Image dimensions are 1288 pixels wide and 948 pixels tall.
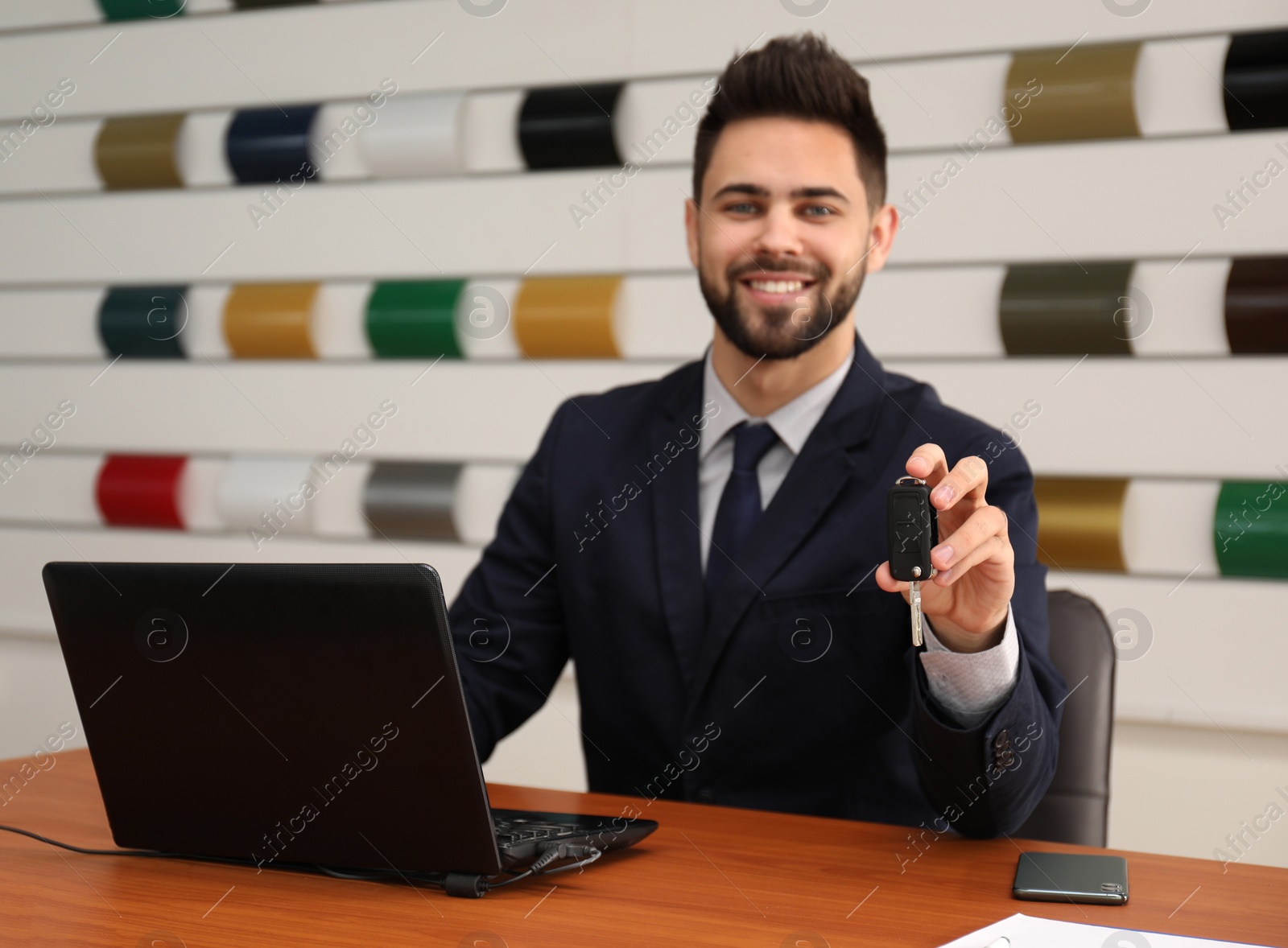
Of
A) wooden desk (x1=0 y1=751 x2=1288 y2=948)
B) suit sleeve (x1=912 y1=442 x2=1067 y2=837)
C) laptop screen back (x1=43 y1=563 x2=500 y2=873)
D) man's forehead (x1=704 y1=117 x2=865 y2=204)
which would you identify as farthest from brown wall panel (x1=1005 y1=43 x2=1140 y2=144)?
laptop screen back (x1=43 y1=563 x2=500 y2=873)

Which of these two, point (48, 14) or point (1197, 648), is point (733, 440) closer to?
point (1197, 648)

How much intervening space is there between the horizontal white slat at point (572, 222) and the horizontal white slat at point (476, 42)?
0.22 meters

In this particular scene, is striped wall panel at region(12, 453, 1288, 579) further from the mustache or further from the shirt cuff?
the shirt cuff

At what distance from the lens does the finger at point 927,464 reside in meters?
1.05

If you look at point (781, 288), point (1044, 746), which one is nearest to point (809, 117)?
point (781, 288)

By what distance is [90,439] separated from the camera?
3.22m

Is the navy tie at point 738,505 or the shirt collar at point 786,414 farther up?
the shirt collar at point 786,414

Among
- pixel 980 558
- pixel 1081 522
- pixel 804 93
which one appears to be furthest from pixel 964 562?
pixel 1081 522

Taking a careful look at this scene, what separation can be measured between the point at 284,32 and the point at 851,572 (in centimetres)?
219

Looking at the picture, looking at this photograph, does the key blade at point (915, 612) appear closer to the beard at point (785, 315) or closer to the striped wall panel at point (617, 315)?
the beard at point (785, 315)

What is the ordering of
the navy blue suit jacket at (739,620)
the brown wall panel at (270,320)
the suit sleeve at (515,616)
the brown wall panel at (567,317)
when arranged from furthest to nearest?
the brown wall panel at (270,320) → the brown wall panel at (567,317) → the suit sleeve at (515,616) → the navy blue suit jacket at (739,620)

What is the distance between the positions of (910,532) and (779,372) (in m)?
0.73

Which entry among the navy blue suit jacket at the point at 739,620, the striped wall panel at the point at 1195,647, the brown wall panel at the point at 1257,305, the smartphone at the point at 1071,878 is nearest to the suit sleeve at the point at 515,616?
the navy blue suit jacket at the point at 739,620

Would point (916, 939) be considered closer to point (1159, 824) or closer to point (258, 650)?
point (258, 650)
